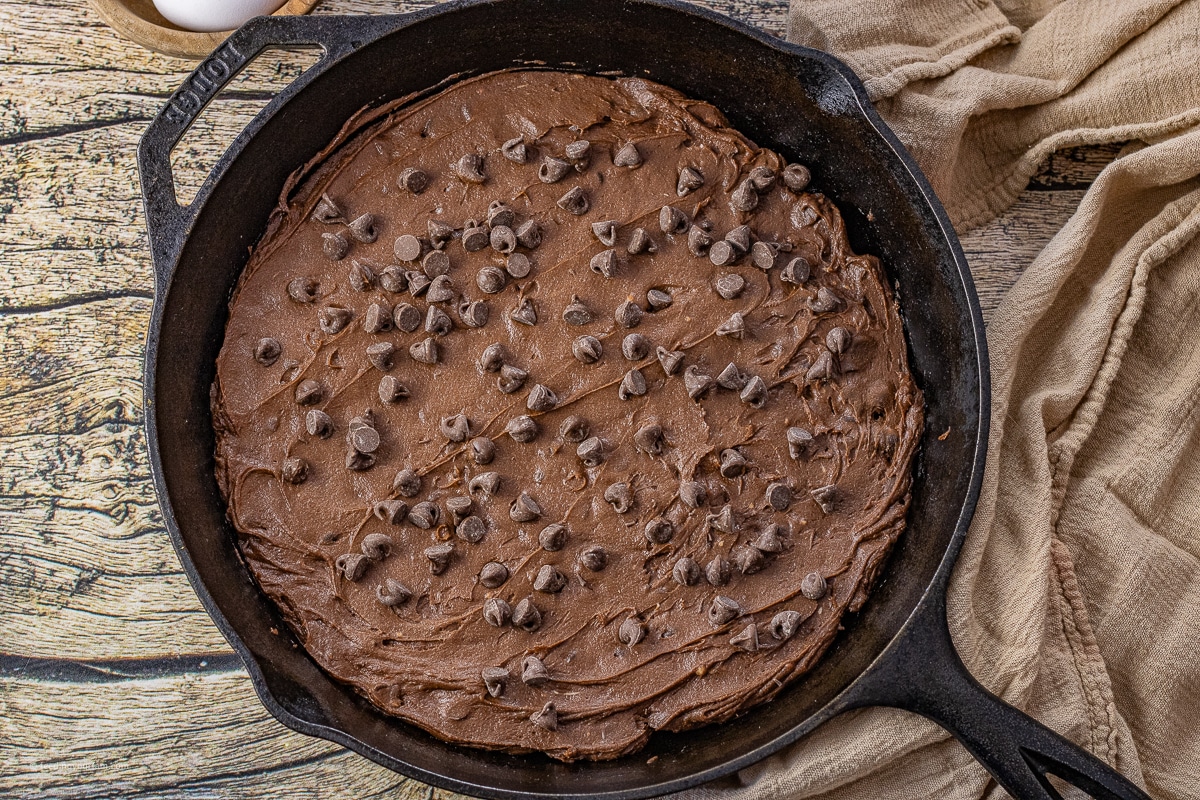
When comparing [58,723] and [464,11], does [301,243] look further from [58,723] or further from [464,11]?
[58,723]

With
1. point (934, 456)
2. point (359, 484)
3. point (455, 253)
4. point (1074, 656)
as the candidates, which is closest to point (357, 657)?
point (359, 484)

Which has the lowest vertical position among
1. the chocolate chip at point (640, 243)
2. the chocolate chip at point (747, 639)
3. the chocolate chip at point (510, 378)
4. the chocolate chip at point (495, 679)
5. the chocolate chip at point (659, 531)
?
the chocolate chip at point (495, 679)

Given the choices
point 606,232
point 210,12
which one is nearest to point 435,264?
A: point 606,232

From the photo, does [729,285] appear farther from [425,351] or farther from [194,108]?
[194,108]

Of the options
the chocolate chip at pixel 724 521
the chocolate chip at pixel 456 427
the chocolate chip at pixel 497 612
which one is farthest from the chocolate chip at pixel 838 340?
the chocolate chip at pixel 497 612

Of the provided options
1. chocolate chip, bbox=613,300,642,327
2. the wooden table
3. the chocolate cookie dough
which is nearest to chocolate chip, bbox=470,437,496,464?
the chocolate cookie dough

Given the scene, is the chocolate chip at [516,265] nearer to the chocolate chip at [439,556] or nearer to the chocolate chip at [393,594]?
the chocolate chip at [439,556]
